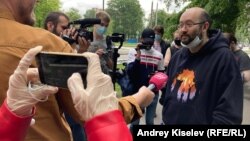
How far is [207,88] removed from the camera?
363 centimetres

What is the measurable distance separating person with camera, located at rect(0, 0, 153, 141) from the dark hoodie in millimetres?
1519

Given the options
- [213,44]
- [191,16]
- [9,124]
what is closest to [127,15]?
→ [191,16]

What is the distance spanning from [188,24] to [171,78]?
20.9 inches

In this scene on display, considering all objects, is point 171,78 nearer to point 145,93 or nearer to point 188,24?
point 188,24

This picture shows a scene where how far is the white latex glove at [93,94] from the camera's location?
4.29 feet

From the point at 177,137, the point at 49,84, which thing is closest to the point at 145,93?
the point at 49,84

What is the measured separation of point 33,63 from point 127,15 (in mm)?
111181

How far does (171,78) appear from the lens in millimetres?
4152

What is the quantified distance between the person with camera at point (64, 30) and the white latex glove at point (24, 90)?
2.92 m

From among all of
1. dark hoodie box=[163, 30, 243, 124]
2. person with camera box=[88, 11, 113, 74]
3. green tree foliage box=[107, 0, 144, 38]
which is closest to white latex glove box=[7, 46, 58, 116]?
dark hoodie box=[163, 30, 243, 124]

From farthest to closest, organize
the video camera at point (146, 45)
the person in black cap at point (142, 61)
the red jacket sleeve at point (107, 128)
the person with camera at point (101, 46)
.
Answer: the video camera at point (146, 45), the person in black cap at point (142, 61), the person with camera at point (101, 46), the red jacket sleeve at point (107, 128)

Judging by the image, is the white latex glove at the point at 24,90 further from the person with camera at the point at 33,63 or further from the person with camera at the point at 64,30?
the person with camera at the point at 64,30

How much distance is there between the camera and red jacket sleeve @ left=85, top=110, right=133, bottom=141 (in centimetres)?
130

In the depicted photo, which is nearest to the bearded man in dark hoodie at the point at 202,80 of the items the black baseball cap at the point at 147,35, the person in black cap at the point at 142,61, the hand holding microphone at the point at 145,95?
the hand holding microphone at the point at 145,95
